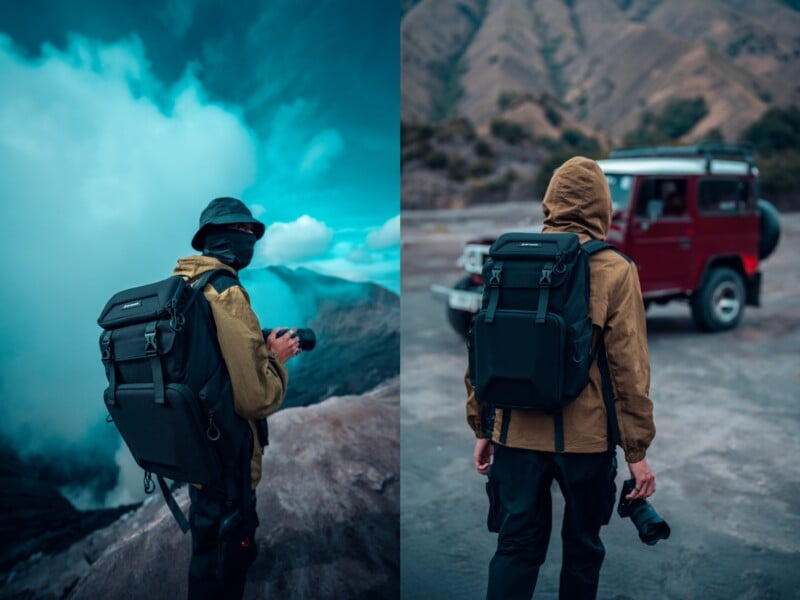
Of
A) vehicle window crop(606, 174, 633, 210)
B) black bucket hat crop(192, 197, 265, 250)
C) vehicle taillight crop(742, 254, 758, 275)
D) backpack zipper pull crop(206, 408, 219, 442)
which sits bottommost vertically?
vehicle taillight crop(742, 254, 758, 275)

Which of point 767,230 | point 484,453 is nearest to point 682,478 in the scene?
point 484,453

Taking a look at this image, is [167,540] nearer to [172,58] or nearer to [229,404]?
[229,404]

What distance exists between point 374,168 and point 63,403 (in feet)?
4.75

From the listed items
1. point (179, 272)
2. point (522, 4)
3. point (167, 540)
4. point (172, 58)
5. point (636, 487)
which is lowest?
point (167, 540)

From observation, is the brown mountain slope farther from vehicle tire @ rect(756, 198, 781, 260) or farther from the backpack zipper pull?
the backpack zipper pull

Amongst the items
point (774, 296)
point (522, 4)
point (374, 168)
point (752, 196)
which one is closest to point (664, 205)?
point (752, 196)

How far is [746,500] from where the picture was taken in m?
4.22

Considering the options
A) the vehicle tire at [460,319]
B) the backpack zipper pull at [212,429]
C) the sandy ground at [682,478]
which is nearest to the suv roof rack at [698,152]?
the sandy ground at [682,478]

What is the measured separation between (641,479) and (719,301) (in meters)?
7.13

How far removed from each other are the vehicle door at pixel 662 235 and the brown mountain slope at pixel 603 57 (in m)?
36.9

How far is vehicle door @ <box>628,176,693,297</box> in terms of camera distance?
7902 mm

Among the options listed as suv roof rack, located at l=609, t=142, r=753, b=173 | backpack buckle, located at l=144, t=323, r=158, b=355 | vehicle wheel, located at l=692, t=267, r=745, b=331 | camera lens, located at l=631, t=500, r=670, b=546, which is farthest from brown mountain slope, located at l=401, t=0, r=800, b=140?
backpack buckle, located at l=144, t=323, r=158, b=355

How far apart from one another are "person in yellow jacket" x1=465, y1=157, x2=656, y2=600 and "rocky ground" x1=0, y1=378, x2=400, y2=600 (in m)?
0.81

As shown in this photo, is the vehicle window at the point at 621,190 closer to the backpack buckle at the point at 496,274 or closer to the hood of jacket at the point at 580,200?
the hood of jacket at the point at 580,200
